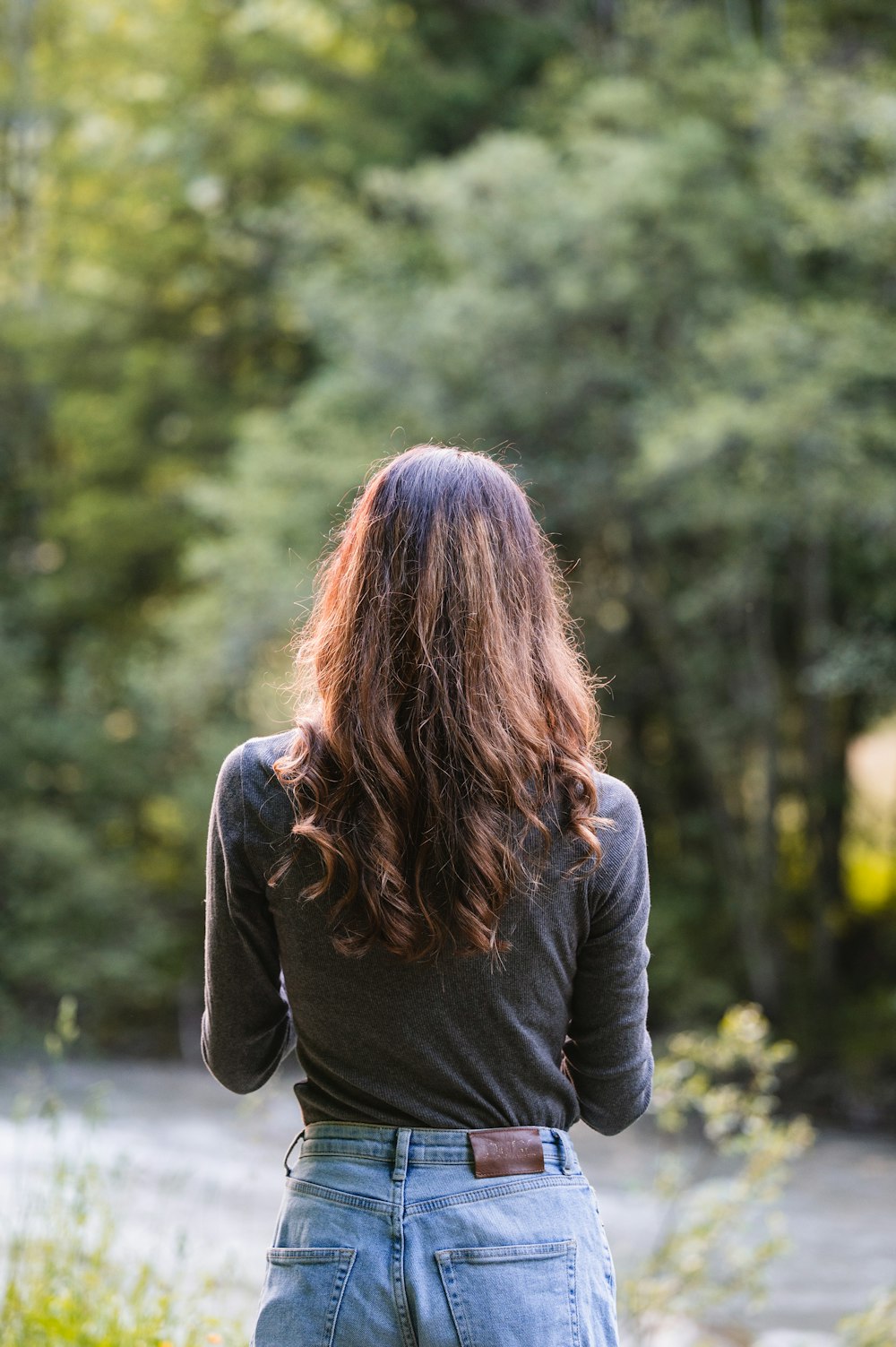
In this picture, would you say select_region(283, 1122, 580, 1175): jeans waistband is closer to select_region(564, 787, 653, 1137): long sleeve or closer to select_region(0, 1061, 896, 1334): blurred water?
select_region(564, 787, 653, 1137): long sleeve

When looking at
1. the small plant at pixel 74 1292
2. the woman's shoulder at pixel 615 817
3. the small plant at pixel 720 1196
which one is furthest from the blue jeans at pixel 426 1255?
the small plant at pixel 720 1196

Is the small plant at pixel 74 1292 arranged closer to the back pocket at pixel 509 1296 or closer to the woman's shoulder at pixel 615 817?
the back pocket at pixel 509 1296

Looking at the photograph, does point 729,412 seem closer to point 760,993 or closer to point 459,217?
point 459,217

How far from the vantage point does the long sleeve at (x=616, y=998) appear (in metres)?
1.33

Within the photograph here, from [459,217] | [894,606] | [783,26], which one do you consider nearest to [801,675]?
[894,606]

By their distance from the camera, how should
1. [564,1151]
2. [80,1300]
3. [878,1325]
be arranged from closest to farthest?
[564,1151], [80,1300], [878,1325]

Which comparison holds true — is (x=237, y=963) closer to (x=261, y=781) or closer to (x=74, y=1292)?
(x=261, y=781)

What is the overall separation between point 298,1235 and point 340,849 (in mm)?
384

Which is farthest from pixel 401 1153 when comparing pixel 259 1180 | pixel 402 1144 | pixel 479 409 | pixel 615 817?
pixel 479 409

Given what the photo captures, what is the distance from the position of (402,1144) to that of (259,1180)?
18.3 feet

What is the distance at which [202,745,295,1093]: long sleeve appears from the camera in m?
1.34

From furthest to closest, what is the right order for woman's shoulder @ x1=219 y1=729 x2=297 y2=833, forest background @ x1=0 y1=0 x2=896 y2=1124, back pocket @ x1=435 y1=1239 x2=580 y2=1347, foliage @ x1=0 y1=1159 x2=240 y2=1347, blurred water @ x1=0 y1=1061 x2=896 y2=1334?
forest background @ x1=0 y1=0 x2=896 y2=1124
blurred water @ x1=0 y1=1061 x2=896 y2=1334
foliage @ x1=0 y1=1159 x2=240 y2=1347
woman's shoulder @ x1=219 y1=729 x2=297 y2=833
back pocket @ x1=435 y1=1239 x2=580 y2=1347

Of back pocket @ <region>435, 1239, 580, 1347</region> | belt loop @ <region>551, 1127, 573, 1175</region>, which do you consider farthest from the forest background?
back pocket @ <region>435, 1239, 580, 1347</region>

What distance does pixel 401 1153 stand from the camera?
127 cm
